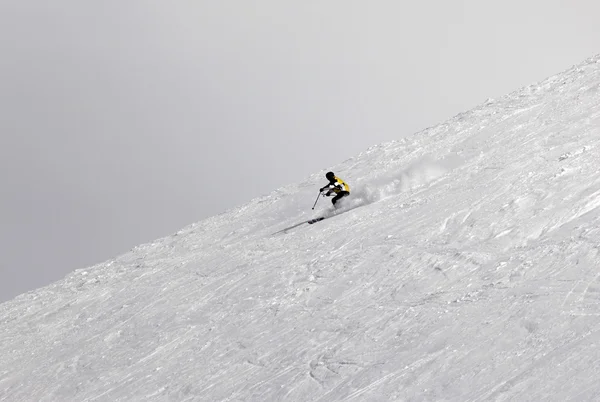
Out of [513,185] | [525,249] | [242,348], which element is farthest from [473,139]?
[242,348]

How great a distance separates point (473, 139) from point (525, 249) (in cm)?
991

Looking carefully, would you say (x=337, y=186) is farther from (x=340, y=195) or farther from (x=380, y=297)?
(x=380, y=297)

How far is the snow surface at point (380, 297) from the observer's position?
1010cm

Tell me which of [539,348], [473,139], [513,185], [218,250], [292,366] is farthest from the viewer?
[473,139]

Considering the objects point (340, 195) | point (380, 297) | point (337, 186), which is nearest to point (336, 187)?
point (337, 186)

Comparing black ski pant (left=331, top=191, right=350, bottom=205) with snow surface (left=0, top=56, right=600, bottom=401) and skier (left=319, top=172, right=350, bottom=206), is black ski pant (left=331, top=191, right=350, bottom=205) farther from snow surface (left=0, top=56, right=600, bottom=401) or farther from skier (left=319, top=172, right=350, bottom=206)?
snow surface (left=0, top=56, right=600, bottom=401)

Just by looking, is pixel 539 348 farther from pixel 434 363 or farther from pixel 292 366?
pixel 292 366

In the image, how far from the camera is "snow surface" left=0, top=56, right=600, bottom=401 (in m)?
10.1

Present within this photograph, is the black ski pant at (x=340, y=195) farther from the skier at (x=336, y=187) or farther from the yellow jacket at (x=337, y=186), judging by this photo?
the yellow jacket at (x=337, y=186)

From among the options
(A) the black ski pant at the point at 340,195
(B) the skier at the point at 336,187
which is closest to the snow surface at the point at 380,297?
(A) the black ski pant at the point at 340,195

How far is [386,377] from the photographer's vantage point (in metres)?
10.3

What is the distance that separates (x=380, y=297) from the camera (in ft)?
42.8

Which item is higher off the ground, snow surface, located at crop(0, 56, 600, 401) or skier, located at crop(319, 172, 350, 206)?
skier, located at crop(319, 172, 350, 206)

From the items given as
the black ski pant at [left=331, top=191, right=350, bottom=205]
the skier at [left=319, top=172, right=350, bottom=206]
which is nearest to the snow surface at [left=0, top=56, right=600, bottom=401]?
the black ski pant at [left=331, top=191, right=350, bottom=205]
